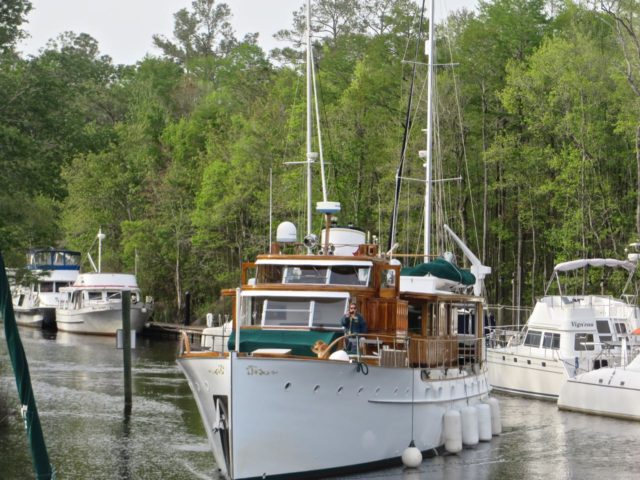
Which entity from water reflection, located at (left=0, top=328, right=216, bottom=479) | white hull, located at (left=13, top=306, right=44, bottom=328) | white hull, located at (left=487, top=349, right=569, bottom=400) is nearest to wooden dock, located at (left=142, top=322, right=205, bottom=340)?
white hull, located at (left=13, top=306, right=44, bottom=328)

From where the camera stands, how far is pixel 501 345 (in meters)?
44.5

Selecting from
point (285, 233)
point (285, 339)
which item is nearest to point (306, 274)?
point (285, 233)

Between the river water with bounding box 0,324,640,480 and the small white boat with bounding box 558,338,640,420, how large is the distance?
40 cm

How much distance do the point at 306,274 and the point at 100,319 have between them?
46.1m

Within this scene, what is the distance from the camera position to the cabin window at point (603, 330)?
125ft

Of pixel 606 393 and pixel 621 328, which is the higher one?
pixel 621 328

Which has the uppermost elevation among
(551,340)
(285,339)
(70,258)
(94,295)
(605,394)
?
(70,258)

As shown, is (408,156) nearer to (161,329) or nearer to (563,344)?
(563,344)

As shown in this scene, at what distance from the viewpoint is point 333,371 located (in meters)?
21.0

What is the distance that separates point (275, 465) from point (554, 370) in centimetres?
1918

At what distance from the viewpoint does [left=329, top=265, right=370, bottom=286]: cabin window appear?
23.8 meters

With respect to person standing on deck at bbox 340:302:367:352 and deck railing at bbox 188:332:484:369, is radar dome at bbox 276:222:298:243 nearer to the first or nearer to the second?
deck railing at bbox 188:332:484:369

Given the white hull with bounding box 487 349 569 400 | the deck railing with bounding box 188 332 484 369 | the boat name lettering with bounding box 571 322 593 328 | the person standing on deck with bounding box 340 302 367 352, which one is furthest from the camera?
the boat name lettering with bounding box 571 322 593 328

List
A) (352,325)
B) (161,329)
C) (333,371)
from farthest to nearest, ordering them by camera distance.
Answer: (161,329)
(352,325)
(333,371)
